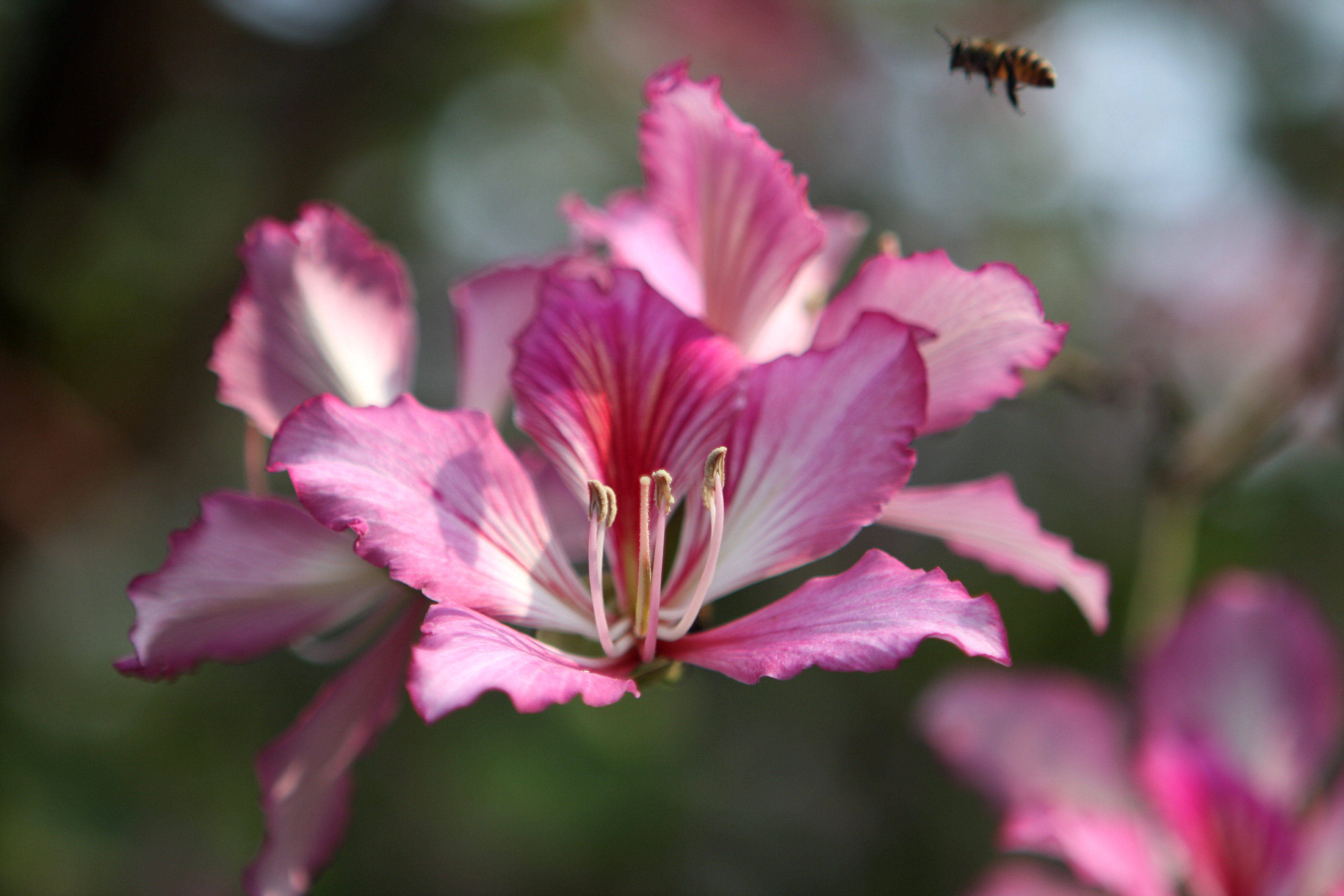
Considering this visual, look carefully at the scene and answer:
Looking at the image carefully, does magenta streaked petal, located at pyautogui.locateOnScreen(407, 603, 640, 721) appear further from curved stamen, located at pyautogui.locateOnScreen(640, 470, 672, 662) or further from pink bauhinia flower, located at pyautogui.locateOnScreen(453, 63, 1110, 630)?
pink bauhinia flower, located at pyautogui.locateOnScreen(453, 63, 1110, 630)

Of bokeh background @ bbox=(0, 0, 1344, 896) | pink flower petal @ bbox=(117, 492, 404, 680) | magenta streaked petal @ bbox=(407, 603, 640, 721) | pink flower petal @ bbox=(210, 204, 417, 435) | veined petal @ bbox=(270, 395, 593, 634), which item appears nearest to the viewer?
magenta streaked petal @ bbox=(407, 603, 640, 721)

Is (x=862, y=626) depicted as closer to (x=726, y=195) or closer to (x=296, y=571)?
(x=726, y=195)

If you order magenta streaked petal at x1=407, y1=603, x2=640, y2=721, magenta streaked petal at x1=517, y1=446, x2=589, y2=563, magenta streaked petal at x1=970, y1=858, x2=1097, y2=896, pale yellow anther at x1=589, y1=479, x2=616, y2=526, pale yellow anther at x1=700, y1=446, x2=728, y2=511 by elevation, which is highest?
pale yellow anther at x1=700, y1=446, x2=728, y2=511

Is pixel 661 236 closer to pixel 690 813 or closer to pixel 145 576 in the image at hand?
pixel 145 576

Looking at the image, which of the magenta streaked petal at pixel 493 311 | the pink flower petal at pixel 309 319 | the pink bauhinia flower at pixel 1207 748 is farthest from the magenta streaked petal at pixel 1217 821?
the pink flower petal at pixel 309 319

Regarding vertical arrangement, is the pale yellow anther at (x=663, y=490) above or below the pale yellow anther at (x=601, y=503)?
above

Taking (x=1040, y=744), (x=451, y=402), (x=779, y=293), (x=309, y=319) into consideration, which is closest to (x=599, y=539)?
(x=779, y=293)

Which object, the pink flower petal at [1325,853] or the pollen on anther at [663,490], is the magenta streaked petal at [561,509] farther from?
the pink flower petal at [1325,853]

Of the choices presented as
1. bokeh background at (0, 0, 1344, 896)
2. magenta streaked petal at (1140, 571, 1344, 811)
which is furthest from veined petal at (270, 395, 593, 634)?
bokeh background at (0, 0, 1344, 896)
